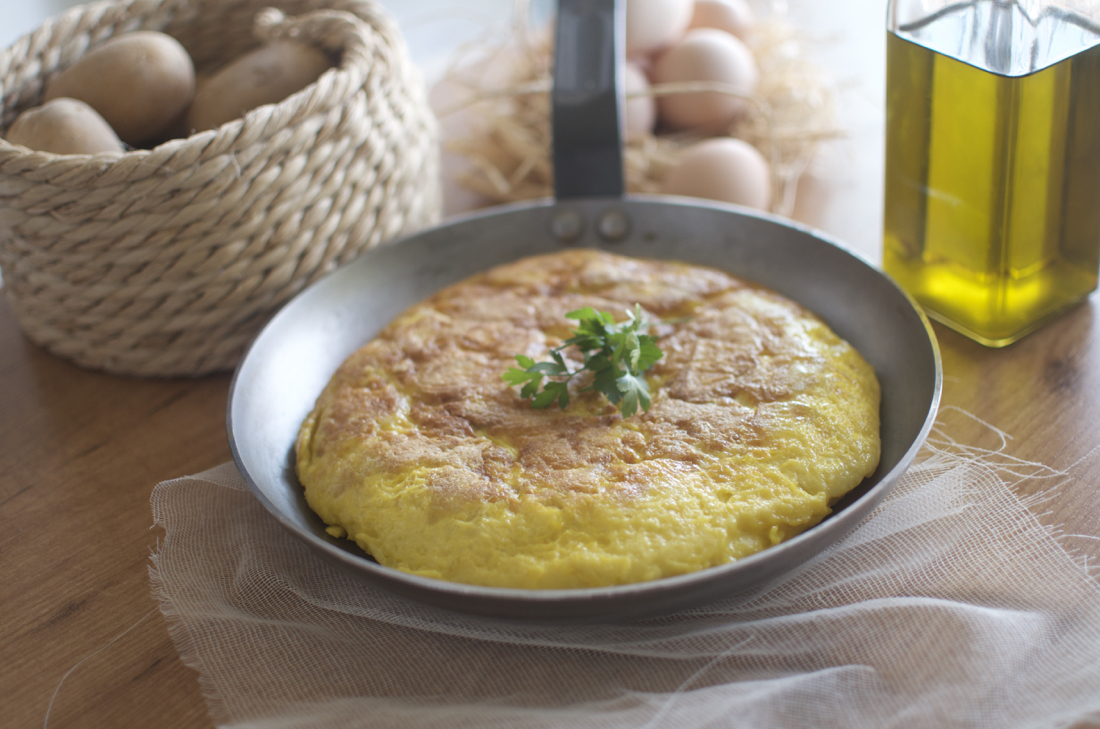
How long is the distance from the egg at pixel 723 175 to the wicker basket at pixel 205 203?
420mm

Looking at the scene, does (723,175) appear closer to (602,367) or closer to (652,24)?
(652,24)

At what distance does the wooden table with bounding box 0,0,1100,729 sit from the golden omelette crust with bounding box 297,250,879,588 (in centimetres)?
19

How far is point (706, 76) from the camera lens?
1.66 m

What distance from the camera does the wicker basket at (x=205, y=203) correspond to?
103 cm

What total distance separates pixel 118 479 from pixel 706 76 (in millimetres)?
1210

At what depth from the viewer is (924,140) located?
1.09 m

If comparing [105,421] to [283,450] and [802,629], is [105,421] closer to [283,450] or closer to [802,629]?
[283,450]

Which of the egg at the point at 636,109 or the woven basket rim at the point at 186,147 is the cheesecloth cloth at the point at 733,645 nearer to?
the woven basket rim at the point at 186,147

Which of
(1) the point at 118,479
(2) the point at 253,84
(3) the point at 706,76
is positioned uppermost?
(2) the point at 253,84

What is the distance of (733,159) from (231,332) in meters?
0.81

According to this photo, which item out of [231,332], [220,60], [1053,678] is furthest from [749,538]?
[220,60]

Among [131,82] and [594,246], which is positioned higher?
[131,82]

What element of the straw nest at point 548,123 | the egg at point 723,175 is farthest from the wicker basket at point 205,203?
the egg at point 723,175

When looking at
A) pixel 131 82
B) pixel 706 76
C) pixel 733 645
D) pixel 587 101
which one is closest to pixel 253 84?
pixel 131 82
